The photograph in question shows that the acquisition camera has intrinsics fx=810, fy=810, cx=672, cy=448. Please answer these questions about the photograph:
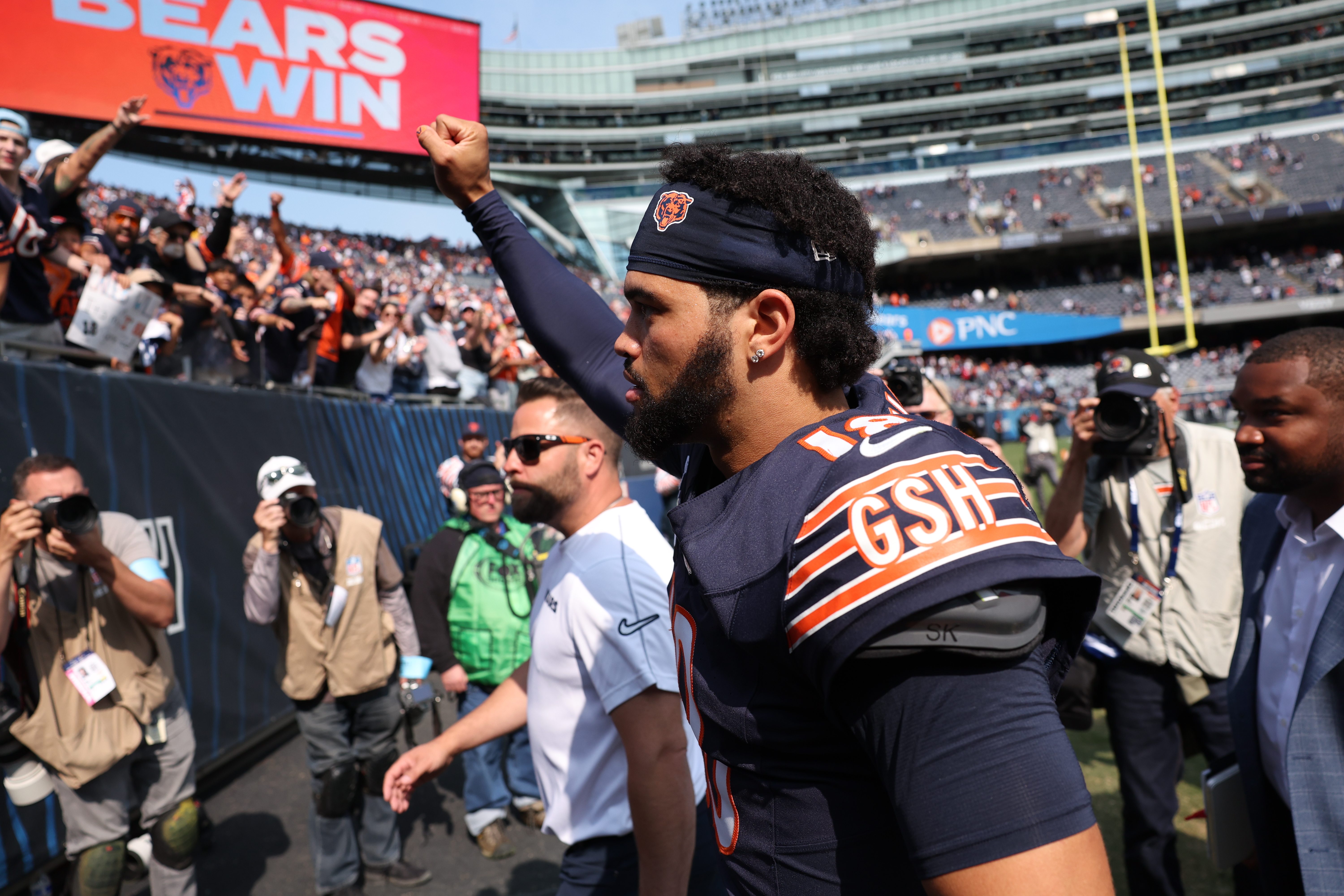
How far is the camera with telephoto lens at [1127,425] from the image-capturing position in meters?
3.23

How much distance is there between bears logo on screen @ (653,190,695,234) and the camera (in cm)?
120

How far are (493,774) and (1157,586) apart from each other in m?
3.64

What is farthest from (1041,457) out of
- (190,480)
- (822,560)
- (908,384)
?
(822,560)

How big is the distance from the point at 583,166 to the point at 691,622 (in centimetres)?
5414

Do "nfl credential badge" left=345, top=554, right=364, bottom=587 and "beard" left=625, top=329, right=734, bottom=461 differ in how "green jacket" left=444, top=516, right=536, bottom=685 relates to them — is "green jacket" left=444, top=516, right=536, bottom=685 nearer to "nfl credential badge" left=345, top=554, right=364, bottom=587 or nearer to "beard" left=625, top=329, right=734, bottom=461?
"nfl credential badge" left=345, top=554, right=364, bottom=587

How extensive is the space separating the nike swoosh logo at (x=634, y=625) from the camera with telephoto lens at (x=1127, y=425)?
2212 millimetres

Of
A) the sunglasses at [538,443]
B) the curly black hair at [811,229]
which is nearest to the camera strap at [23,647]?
the sunglasses at [538,443]

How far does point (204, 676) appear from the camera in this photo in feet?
17.1

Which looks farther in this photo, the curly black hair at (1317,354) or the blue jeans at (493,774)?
the blue jeans at (493,774)

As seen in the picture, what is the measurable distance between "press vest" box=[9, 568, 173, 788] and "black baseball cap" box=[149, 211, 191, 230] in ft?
14.4

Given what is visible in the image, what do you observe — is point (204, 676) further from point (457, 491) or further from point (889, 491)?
point (889, 491)

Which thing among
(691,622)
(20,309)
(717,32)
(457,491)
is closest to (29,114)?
(20,309)

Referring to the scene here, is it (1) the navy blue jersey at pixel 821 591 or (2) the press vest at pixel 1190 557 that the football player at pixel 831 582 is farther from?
(2) the press vest at pixel 1190 557

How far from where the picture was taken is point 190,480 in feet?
17.7
